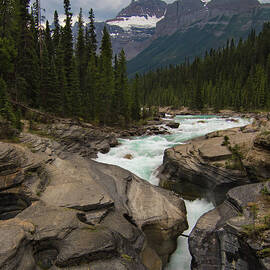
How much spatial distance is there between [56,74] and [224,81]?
83.2 m

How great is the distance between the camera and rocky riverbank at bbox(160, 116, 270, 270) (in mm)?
6094

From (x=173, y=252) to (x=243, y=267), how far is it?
3547 millimetres

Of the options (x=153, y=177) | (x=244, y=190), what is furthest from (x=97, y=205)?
(x=153, y=177)

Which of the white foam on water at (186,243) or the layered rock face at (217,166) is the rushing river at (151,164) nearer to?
the white foam on water at (186,243)

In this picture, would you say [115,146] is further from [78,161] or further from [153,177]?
[78,161]

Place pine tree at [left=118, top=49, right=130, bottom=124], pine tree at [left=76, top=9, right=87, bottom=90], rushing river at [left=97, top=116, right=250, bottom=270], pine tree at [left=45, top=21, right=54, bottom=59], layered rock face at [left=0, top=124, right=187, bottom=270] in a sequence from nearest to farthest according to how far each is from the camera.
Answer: layered rock face at [left=0, top=124, right=187, bottom=270] → rushing river at [left=97, top=116, right=250, bottom=270] → pine tree at [left=45, top=21, right=54, bottom=59] → pine tree at [left=76, top=9, right=87, bottom=90] → pine tree at [left=118, top=49, right=130, bottom=124]

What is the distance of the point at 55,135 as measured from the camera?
64.3 feet

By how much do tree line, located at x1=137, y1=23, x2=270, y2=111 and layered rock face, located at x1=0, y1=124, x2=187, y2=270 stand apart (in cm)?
5340

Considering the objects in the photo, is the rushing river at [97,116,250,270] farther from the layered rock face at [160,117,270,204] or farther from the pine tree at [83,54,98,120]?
the pine tree at [83,54,98,120]

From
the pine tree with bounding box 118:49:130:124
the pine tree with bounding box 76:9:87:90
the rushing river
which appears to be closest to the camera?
the rushing river

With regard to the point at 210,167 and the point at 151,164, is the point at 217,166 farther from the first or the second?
the point at 151,164

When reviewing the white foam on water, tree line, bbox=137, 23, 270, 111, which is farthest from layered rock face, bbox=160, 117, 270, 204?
tree line, bbox=137, 23, 270, 111

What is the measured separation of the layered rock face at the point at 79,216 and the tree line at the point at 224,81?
53.4 m

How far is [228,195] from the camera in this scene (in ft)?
28.2
